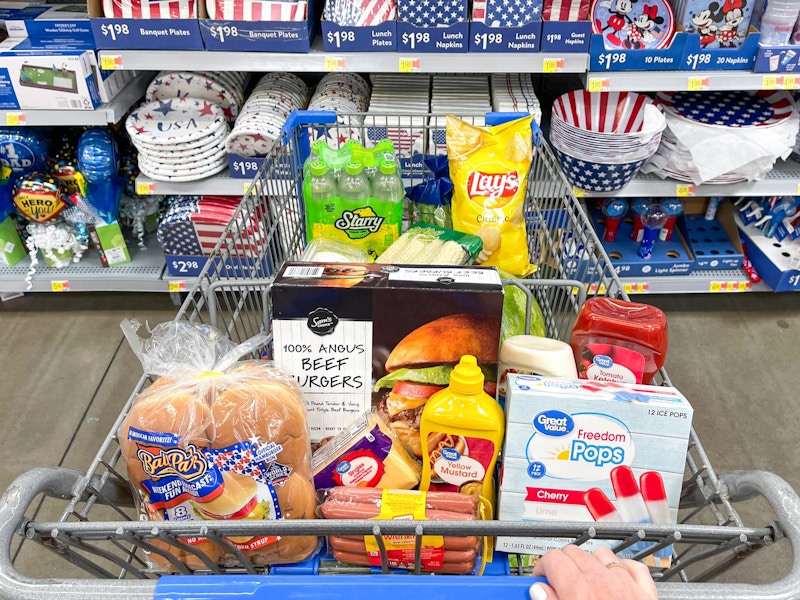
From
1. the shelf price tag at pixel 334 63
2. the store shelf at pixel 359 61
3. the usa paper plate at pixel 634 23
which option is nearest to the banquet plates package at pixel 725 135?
the usa paper plate at pixel 634 23

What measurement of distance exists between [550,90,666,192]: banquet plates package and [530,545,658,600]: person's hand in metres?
2.16

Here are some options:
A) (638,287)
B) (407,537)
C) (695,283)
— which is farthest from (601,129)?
(407,537)

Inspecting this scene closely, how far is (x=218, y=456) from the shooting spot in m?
0.95

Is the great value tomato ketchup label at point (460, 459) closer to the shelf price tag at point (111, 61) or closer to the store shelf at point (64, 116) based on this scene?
the shelf price tag at point (111, 61)

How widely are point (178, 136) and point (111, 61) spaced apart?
0.36 metres

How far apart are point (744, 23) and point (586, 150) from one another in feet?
2.53

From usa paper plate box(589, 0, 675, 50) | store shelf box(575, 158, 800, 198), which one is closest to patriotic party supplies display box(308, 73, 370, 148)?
usa paper plate box(589, 0, 675, 50)

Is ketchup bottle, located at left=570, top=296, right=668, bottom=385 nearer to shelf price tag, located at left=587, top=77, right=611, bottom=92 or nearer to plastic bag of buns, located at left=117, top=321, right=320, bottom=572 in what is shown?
plastic bag of buns, located at left=117, top=321, right=320, bottom=572

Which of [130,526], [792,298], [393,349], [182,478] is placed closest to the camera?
[130,526]

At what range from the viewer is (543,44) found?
2463 mm

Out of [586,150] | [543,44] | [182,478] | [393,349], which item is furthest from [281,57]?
[182,478]

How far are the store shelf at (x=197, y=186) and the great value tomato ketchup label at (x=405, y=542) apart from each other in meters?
2.11

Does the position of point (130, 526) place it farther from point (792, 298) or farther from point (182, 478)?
point (792, 298)

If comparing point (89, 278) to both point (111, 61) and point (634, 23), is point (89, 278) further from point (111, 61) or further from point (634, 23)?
point (634, 23)
